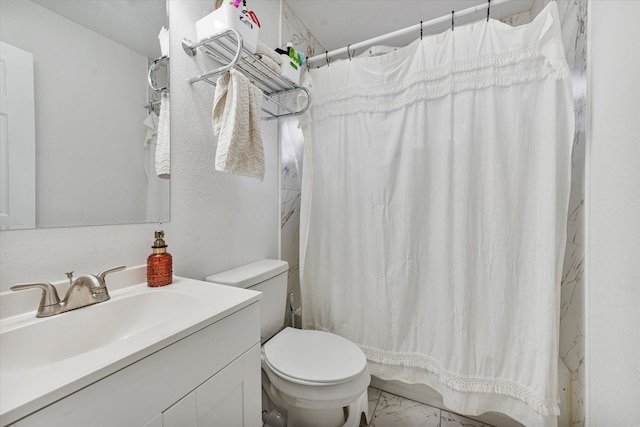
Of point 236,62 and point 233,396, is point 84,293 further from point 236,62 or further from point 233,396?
point 236,62

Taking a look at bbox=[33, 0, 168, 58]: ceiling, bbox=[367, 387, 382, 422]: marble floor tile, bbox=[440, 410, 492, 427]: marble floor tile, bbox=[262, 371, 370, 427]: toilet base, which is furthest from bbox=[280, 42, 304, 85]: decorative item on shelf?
bbox=[440, 410, 492, 427]: marble floor tile

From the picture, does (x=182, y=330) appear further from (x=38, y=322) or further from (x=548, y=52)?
(x=548, y=52)

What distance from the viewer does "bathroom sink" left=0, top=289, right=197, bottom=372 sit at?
56 centimetres

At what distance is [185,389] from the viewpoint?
582 mm

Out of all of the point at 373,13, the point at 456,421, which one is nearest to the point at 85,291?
the point at 456,421

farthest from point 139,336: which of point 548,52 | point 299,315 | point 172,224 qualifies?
point 548,52

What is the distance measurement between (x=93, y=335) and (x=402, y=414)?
4.86 feet

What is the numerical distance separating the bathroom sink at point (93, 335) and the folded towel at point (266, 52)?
100 centimetres

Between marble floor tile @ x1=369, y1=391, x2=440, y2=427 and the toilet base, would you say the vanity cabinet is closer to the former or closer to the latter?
the toilet base

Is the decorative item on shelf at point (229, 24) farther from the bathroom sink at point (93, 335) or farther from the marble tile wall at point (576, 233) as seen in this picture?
the marble tile wall at point (576, 233)

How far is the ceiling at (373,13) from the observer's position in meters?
1.62

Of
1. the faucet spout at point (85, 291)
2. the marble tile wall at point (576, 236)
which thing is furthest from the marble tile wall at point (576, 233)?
the faucet spout at point (85, 291)

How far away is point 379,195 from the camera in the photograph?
140 centimetres

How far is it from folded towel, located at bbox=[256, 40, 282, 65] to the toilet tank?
977 millimetres
